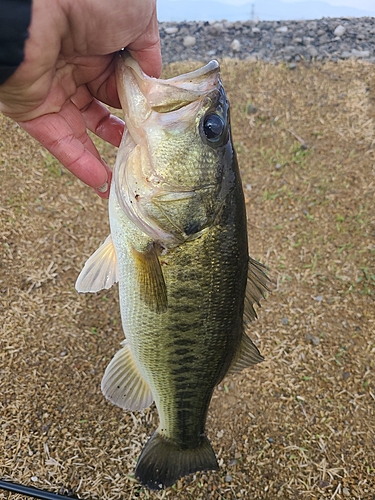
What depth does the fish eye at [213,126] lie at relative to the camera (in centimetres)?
136

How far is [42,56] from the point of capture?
56.2 inches

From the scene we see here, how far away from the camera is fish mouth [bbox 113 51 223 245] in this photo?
1.34 meters

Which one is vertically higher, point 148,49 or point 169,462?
point 148,49

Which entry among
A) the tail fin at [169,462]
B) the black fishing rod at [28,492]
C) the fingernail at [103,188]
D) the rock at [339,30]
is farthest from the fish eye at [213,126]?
the rock at [339,30]

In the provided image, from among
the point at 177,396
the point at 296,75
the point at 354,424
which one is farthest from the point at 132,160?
the point at 296,75

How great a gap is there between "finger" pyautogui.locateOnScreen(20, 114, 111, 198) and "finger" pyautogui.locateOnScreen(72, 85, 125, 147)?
0.59 ft

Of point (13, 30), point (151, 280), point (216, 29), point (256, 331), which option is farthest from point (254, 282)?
point (216, 29)

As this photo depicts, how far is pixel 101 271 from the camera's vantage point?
1.62 m

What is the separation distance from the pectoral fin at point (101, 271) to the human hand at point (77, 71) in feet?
1.07

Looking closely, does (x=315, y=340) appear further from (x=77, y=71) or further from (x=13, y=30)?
(x=13, y=30)

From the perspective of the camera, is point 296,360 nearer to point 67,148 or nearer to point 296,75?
point 67,148

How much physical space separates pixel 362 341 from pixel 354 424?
530 mm

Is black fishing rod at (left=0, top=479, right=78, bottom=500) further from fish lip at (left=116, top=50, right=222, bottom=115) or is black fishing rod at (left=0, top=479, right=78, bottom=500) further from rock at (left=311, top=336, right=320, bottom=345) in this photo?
rock at (left=311, top=336, right=320, bottom=345)

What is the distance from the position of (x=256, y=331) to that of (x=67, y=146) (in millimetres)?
1717
